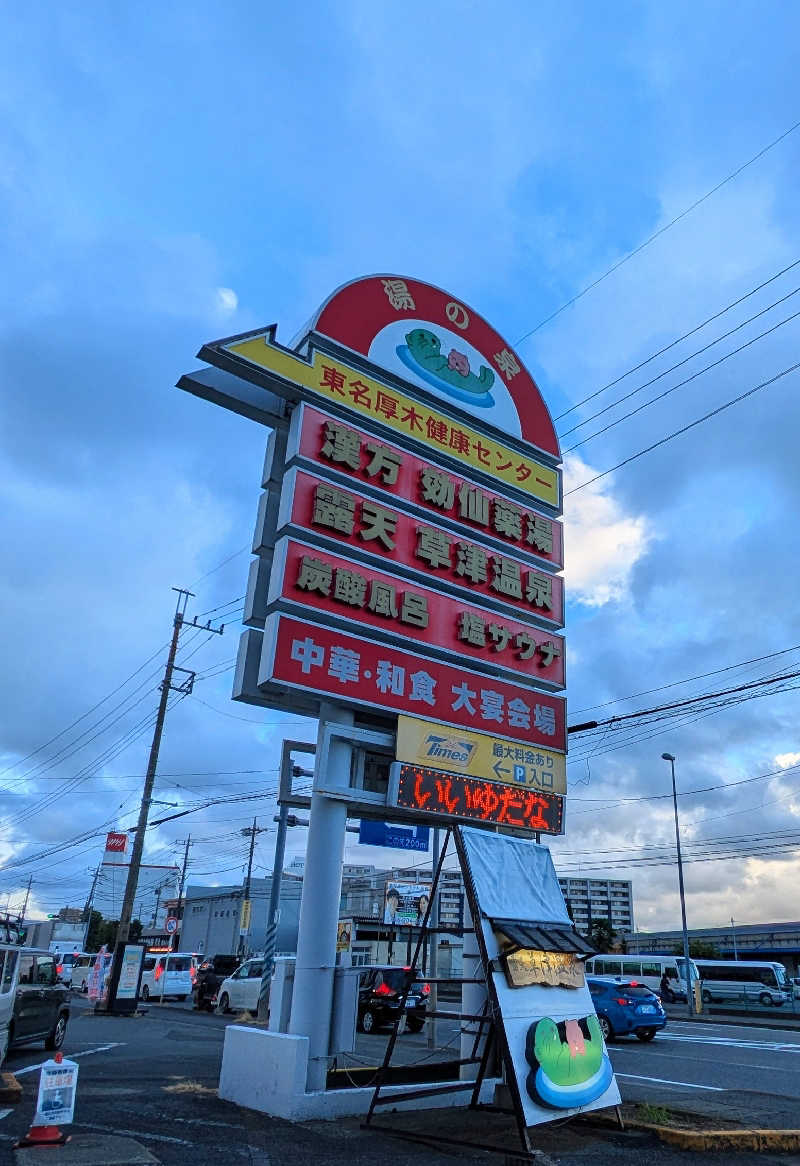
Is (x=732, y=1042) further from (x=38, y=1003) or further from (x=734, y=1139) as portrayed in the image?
(x=38, y=1003)

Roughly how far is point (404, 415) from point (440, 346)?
1.90 m

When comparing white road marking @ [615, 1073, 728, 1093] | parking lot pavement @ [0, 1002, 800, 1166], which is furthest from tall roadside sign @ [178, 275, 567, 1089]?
white road marking @ [615, 1073, 728, 1093]

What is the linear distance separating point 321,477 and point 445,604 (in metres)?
2.49

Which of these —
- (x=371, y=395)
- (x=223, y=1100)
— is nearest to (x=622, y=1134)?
(x=223, y=1100)

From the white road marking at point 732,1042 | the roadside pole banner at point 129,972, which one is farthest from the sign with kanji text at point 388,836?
the roadside pole banner at point 129,972

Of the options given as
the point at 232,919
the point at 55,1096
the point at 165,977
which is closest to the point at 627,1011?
the point at 55,1096

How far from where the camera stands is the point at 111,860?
3800 centimetres

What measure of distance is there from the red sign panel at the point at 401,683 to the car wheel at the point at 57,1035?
32.6 ft

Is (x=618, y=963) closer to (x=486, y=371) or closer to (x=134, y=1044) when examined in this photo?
(x=134, y=1044)

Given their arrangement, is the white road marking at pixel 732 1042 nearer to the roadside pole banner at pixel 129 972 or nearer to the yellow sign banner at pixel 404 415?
the yellow sign banner at pixel 404 415

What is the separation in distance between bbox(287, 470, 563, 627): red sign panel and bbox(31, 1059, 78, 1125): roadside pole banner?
6.18m

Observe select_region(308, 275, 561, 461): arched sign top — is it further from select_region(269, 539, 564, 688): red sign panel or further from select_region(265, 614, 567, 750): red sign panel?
select_region(265, 614, 567, 750): red sign panel

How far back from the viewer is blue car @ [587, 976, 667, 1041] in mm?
19953

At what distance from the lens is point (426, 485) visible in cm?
1173
